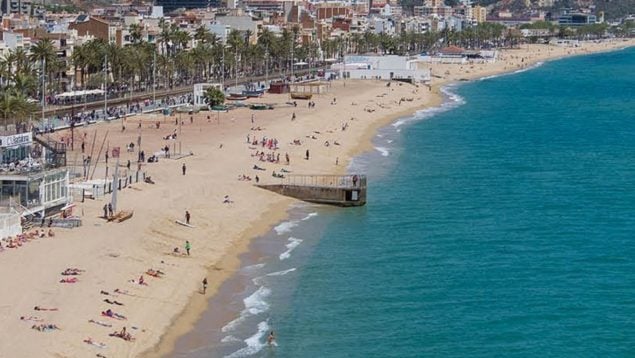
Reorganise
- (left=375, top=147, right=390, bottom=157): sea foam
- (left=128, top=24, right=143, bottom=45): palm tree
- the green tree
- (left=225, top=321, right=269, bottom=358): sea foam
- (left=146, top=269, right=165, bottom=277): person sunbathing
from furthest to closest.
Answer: (left=128, top=24, right=143, bottom=45): palm tree, the green tree, (left=375, top=147, right=390, bottom=157): sea foam, (left=146, top=269, right=165, bottom=277): person sunbathing, (left=225, top=321, right=269, bottom=358): sea foam

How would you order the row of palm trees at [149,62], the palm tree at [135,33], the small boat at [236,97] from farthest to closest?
the palm tree at [135,33]
the small boat at [236,97]
the row of palm trees at [149,62]

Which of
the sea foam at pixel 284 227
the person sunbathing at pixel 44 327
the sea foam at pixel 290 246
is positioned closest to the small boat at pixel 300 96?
the sea foam at pixel 284 227

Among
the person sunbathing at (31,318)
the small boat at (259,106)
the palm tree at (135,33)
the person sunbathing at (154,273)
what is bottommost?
the person sunbathing at (154,273)

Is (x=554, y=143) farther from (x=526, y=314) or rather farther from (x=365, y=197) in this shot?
(x=526, y=314)

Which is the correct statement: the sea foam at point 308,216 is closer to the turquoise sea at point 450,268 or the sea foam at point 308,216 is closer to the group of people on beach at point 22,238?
the turquoise sea at point 450,268

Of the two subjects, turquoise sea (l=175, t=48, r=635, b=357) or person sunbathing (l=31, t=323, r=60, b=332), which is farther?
turquoise sea (l=175, t=48, r=635, b=357)

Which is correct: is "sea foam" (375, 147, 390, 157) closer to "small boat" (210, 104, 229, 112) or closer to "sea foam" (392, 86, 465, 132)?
"sea foam" (392, 86, 465, 132)

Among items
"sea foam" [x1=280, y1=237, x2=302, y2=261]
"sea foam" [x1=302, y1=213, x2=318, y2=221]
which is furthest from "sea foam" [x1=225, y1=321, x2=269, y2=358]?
"sea foam" [x1=302, y1=213, x2=318, y2=221]
